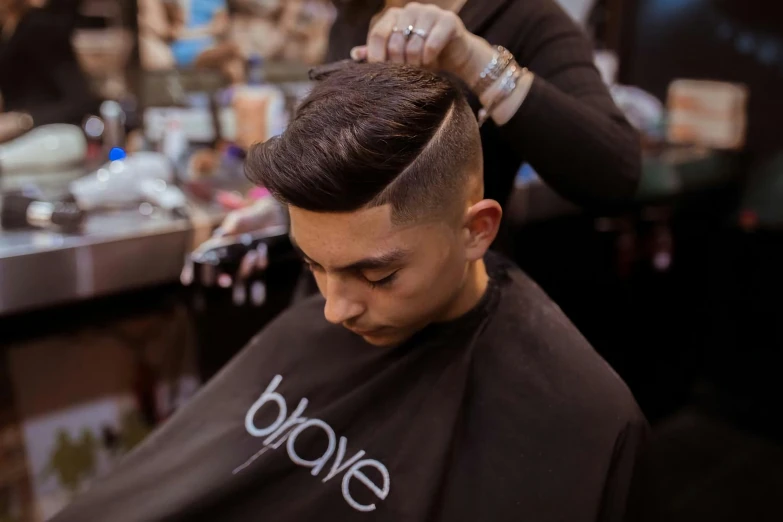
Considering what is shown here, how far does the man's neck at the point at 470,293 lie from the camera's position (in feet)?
3.40

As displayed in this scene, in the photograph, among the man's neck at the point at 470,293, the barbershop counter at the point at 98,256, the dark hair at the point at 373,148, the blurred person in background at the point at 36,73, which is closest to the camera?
the dark hair at the point at 373,148

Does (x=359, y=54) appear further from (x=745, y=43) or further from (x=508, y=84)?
(x=745, y=43)

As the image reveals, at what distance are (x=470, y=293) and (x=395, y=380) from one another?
0.18 meters

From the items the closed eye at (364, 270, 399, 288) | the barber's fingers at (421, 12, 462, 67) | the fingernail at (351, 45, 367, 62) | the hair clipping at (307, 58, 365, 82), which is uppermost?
the barber's fingers at (421, 12, 462, 67)

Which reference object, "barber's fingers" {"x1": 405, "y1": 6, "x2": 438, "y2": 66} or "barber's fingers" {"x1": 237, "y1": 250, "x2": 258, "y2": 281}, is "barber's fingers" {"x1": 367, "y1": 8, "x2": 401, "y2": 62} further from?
"barber's fingers" {"x1": 237, "y1": 250, "x2": 258, "y2": 281}

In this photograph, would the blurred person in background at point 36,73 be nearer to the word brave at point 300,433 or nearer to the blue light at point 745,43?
the word brave at point 300,433

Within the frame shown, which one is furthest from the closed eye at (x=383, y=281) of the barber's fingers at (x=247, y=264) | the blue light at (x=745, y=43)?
the blue light at (x=745, y=43)

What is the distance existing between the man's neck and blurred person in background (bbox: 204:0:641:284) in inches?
6.1

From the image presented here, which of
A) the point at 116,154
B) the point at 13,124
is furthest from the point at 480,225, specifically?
the point at 13,124

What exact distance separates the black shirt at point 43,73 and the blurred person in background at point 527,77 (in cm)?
105

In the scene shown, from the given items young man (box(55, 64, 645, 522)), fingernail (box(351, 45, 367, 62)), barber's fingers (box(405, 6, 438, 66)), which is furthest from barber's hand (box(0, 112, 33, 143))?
barber's fingers (box(405, 6, 438, 66))

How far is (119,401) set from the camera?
6.13ft

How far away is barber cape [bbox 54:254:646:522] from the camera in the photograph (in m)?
0.94

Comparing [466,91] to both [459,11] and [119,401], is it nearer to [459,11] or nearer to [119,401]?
[459,11]
